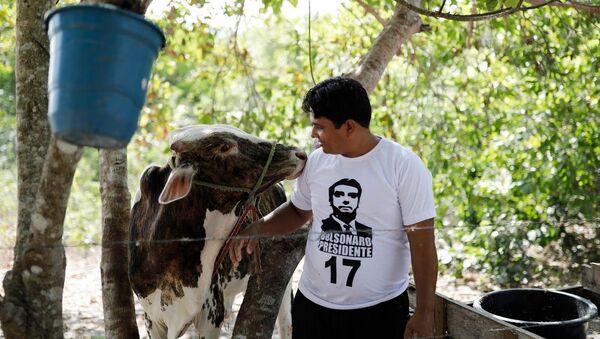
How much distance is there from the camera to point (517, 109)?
7109mm

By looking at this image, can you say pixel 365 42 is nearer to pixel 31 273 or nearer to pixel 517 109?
pixel 517 109

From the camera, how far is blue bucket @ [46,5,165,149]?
1.49 metres

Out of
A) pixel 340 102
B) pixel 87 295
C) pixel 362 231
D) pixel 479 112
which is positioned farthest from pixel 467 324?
pixel 87 295

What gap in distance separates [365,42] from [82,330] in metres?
3.94

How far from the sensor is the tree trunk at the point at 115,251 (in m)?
3.15

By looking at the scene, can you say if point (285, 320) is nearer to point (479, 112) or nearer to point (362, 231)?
point (362, 231)

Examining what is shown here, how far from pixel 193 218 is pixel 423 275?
3.69ft

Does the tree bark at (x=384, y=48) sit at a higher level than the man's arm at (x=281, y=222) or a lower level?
higher

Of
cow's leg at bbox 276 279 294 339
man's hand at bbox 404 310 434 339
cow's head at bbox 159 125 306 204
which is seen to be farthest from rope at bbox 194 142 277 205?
cow's leg at bbox 276 279 294 339

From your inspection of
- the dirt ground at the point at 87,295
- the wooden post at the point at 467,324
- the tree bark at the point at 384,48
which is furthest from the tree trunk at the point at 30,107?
the dirt ground at the point at 87,295

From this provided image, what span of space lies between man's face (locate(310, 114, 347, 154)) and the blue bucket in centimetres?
100

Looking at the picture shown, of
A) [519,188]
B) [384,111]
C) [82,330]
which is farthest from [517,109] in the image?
[82,330]

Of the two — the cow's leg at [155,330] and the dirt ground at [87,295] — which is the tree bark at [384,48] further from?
the dirt ground at [87,295]

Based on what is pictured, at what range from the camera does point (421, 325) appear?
239 centimetres
